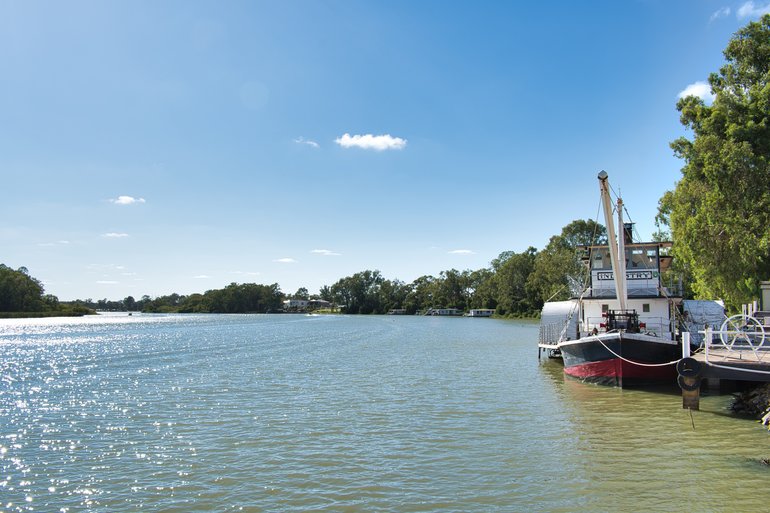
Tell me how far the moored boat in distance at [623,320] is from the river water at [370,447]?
1.25 meters

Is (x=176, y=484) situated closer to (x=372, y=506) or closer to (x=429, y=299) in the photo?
(x=372, y=506)

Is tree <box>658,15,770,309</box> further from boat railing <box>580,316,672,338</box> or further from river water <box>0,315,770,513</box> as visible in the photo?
river water <box>0,315,770,513</box>

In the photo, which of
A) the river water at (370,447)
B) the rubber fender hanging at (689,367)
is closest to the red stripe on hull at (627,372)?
the river water at (370,447)

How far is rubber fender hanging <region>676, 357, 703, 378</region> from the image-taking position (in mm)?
16609

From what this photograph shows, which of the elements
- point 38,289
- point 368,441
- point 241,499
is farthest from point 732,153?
point 38,289

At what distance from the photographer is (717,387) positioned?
70.4 feet

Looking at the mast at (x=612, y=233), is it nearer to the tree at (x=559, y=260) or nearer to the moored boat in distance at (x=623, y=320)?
the moored boat in distance at (x=623, y=320)

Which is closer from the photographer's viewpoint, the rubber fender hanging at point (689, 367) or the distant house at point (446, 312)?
the rubber fender hanging at point (689, 367)

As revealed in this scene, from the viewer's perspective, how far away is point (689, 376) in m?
16.8

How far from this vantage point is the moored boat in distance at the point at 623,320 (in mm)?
22250

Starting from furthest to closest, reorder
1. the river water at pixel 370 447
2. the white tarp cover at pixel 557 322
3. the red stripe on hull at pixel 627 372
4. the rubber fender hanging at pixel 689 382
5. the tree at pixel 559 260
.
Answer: the tree at pixel 559 260, the white tarp cover at pixel 557 322, the red stripe on hull at pixel 627 372, the rubber fender hanging at pixel 689 382, the river water at pixel 370 447

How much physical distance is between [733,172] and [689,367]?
54.2 ft

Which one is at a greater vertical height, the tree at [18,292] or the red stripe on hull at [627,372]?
the tree at [18,292]

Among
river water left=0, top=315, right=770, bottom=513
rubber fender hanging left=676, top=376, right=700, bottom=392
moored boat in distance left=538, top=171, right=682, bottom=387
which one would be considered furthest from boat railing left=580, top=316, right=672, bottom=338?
rubber fender hanging left=676, top=376, right=700, bottom=392
